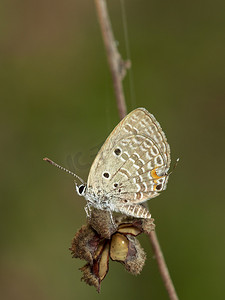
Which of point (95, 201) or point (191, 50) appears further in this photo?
point (191, 50)

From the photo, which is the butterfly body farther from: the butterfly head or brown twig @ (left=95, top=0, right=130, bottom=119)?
brown twig @ (left=95, top=0, right=130, bottom=119)

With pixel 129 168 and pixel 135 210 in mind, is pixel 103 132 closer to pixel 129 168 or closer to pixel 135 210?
pixel 129 168

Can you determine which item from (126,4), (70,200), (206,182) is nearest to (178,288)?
(206,182)

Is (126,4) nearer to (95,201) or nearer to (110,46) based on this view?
(110,46)

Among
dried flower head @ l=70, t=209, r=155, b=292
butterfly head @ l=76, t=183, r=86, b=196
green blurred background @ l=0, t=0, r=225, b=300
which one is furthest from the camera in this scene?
green blurred background @ l=0, t=0, r=225, b=300

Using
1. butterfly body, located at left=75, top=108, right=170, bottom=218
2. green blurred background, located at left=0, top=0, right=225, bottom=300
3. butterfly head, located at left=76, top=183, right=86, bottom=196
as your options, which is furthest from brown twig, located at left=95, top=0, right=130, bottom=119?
green blurred background, located at left=0, top=0, right=225, bottom=300

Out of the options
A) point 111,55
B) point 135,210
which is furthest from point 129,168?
point 111,55

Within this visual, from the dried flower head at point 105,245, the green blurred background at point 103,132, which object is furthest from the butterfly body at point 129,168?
the green blurred background at point 103,132

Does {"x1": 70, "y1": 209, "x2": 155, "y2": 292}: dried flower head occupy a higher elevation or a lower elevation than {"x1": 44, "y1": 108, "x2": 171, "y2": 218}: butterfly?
lower
